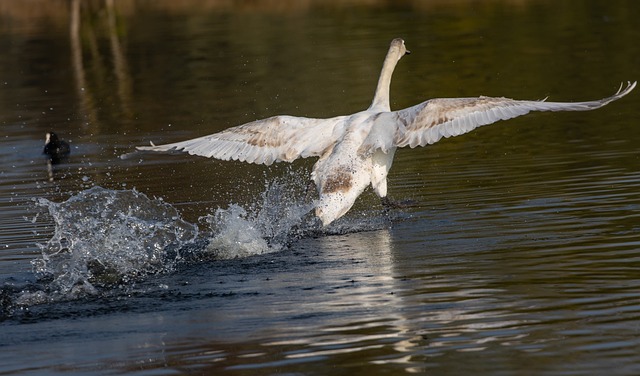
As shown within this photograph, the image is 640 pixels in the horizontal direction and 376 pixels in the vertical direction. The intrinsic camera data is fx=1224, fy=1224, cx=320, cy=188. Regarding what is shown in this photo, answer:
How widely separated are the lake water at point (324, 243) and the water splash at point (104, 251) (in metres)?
0.03

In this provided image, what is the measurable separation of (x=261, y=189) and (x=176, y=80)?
13.8 m

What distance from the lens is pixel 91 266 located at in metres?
11.0

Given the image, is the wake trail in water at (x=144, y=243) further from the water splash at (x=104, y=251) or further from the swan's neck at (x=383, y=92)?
the swan's neck at (x=383, y=92)

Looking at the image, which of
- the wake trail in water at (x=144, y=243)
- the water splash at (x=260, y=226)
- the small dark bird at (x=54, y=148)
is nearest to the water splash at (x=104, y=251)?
the wake trail in water at (x=144, y=243)

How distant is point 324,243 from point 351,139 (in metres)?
1.23

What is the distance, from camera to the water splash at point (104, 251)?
33.6 ft

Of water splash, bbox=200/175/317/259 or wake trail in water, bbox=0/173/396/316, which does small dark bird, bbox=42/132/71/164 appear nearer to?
wake trail in water, bbox=0/173/396/316

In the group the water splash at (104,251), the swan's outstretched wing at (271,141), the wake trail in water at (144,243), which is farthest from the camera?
the swan's outstretched wing at (271,141)

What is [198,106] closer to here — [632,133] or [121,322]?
[632,133]

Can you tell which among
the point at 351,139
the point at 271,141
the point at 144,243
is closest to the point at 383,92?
the point at 351,139

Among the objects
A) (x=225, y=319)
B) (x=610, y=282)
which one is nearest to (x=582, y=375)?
(x=610, y=282)

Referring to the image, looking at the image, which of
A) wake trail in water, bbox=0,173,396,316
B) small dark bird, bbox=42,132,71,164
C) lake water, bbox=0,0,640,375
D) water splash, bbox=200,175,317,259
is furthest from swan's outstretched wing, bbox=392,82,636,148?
small dark bird, bbox=42,132,71,164

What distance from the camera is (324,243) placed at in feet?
37.7

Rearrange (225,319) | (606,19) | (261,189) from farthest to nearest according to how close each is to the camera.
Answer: (606,19) → (261,189) → (225,319)
